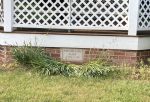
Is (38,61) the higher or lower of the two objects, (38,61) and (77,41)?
the lower

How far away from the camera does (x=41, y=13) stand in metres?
9.86

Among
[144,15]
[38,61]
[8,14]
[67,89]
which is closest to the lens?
[67,89]

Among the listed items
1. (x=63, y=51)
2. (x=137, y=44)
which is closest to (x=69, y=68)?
(x=63, y=51)

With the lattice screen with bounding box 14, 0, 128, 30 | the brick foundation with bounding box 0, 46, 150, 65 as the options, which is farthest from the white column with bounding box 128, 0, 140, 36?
the brick foundation with bounding box 0, 46, 150, 65

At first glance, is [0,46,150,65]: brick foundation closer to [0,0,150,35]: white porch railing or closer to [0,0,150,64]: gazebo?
[0,0,150,64]: gazebo

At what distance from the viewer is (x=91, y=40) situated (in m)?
9.48

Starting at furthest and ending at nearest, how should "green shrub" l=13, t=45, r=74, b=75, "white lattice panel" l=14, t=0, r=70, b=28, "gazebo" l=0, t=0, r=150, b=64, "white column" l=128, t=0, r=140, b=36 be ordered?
1. "white lattice panel" l=14, t=0, r=70, b=28
2. "gazebo" l=0, t=0, r=150, b=64
3. "white column" l=128, t=0, r=140, b=36
4. "green shrub" l=13, t=45, r=74, b=75

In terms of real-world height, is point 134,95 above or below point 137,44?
below

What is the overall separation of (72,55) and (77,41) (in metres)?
0.32

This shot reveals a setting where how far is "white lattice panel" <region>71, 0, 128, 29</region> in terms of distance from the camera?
948cm

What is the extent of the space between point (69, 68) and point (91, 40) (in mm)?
1021

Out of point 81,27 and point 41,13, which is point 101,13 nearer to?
point 81,27

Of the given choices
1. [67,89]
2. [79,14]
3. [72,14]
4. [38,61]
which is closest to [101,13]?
[79,14]

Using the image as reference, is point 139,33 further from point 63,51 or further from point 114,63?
point 63,51
